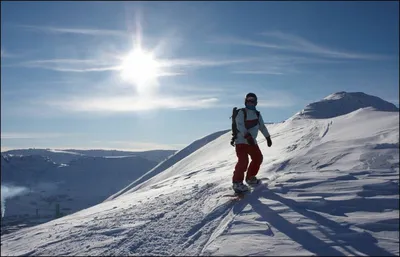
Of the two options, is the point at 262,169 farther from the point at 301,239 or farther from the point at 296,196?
the point at 301,239

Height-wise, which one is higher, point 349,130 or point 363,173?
point 349,130

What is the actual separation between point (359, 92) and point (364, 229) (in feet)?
144

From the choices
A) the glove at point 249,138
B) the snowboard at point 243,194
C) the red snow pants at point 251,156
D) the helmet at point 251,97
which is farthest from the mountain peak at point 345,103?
the snowboard at point 243,194

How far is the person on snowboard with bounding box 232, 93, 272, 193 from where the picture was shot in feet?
29.6

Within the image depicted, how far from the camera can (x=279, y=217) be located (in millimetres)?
6656

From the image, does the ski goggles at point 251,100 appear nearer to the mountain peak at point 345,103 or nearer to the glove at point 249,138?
the glove at point 249,138

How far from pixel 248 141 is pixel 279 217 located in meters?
2.80

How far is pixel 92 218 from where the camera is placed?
8977 millimetres

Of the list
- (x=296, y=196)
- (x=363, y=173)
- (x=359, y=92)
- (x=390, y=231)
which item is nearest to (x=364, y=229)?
(x=390, y=231)

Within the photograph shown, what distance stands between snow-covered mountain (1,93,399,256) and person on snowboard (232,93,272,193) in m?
0.51

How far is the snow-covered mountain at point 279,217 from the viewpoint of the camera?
5719 millimetres

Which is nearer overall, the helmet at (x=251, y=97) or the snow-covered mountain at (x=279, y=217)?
the snow-covered mountain at (x=279, y=217)

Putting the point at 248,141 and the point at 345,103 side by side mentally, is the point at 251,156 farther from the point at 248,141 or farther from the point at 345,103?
the point at 345,103

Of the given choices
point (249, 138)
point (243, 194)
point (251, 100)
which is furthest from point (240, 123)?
point (243, 194)
